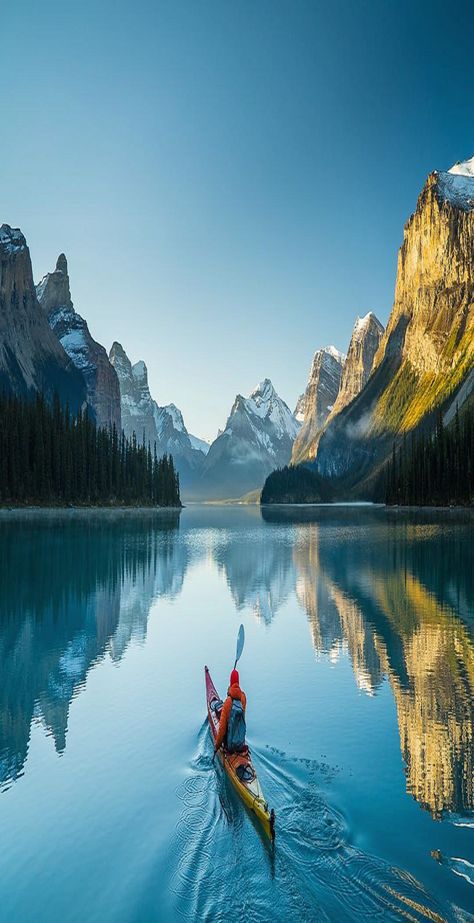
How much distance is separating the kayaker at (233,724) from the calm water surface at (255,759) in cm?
82

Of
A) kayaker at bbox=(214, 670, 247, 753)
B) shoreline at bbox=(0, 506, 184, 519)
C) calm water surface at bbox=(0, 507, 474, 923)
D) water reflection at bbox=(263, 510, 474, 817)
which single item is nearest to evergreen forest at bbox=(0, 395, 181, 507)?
shoreline at bbox=(0, 506, 184, 519)

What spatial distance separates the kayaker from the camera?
564 inches

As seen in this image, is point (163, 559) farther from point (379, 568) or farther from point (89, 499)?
point (89, 499)

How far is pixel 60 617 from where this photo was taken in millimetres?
31188

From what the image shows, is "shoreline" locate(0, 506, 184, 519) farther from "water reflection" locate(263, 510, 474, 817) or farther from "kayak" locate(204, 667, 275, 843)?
"kayak" locate(204, 667, 275, 843)

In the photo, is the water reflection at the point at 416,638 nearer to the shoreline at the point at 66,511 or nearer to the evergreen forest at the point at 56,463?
the shoreline at the point at 66,511

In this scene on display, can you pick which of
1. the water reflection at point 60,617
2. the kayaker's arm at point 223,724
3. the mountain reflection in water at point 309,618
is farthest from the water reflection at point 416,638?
the water reflection at point 60,617

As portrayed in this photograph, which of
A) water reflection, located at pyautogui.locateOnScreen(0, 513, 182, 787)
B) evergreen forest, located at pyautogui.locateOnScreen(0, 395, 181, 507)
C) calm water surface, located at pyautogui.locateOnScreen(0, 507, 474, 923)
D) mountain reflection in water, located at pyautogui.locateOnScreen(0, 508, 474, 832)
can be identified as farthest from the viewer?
evergreen forest, located at pyautogui.locateOnScreen(0, 395, 181, 507)

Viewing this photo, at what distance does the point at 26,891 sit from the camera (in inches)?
408

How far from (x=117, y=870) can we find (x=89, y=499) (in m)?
140

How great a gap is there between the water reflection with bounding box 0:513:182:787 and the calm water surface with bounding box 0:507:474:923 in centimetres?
13

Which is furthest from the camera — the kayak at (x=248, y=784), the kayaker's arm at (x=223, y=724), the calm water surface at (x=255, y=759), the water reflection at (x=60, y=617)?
the water reflection at (x=60, y=617)

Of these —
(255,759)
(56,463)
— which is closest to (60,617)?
(255,759)

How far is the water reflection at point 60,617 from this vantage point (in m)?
18.4
